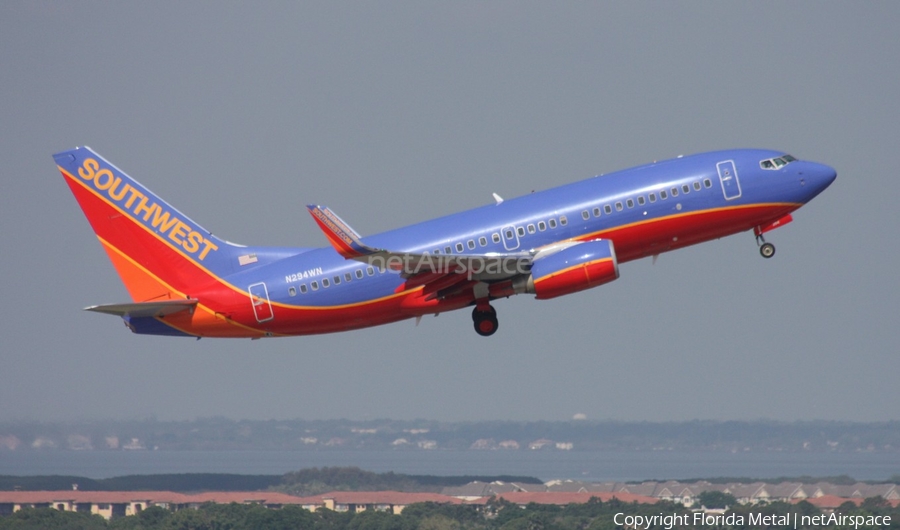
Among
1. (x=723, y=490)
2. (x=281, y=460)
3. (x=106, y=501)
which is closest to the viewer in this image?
(x=106, y=501)

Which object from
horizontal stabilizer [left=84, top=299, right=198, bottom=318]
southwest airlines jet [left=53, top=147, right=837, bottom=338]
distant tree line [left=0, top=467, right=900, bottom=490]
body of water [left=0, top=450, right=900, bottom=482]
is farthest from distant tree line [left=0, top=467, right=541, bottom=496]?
horizontal stabilizer [left=84, top=299, right=198, bottom=318]

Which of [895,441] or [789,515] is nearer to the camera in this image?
[789,515]

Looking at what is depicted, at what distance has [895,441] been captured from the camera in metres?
178

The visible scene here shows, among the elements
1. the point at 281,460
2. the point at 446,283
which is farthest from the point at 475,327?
the point at 281,460

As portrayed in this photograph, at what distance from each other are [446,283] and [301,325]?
643 centimetres

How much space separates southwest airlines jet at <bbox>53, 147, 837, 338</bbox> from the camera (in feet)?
133

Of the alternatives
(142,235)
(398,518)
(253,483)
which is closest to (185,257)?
(142,235)

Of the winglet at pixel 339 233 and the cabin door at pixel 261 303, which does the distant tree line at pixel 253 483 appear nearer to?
the cabin door at pixel 261 303

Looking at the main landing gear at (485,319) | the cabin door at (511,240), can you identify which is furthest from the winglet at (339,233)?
the main landing gear at (485,319)

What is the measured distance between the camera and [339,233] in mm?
37250

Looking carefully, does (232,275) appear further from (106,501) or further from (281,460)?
(281,460)

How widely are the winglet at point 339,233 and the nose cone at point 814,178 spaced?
17.7 m

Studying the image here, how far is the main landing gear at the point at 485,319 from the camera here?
4372 centimetres

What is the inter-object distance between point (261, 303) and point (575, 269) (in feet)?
42.3
